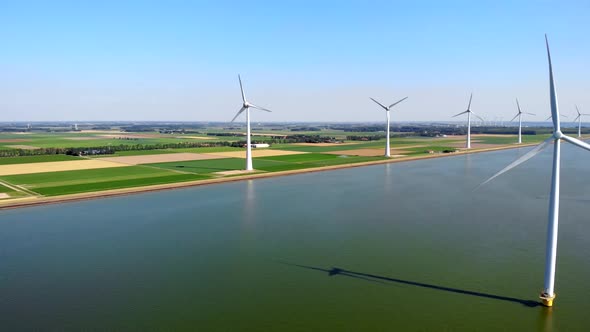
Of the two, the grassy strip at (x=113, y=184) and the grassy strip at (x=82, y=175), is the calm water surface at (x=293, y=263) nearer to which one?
the grassy strip at (x=113, y=184)

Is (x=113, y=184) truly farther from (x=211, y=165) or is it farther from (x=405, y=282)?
(x=405, y=282)

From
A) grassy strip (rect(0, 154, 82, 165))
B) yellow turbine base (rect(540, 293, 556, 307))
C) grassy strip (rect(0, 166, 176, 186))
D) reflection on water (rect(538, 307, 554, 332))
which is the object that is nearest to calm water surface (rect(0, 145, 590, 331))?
reflection on water (rect(538, 307, 554, 332))

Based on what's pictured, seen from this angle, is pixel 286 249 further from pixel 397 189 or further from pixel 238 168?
pixel 238 168

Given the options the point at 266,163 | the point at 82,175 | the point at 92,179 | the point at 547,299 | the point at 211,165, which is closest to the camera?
the point at 547,299

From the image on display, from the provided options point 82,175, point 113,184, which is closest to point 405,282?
point 113,184

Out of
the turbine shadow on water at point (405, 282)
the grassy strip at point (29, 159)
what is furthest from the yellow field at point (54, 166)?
the turbine shadow on water at point (405, 282)

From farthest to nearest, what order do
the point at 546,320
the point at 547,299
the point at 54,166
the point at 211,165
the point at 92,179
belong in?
1. the point at 211,165
2. the point at 54,166
3. the point at 92,179
4. the point at 547,299
5. the point at 546,320

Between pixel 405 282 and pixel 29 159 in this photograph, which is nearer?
pixel 405 282

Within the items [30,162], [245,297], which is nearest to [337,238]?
[245,297]
